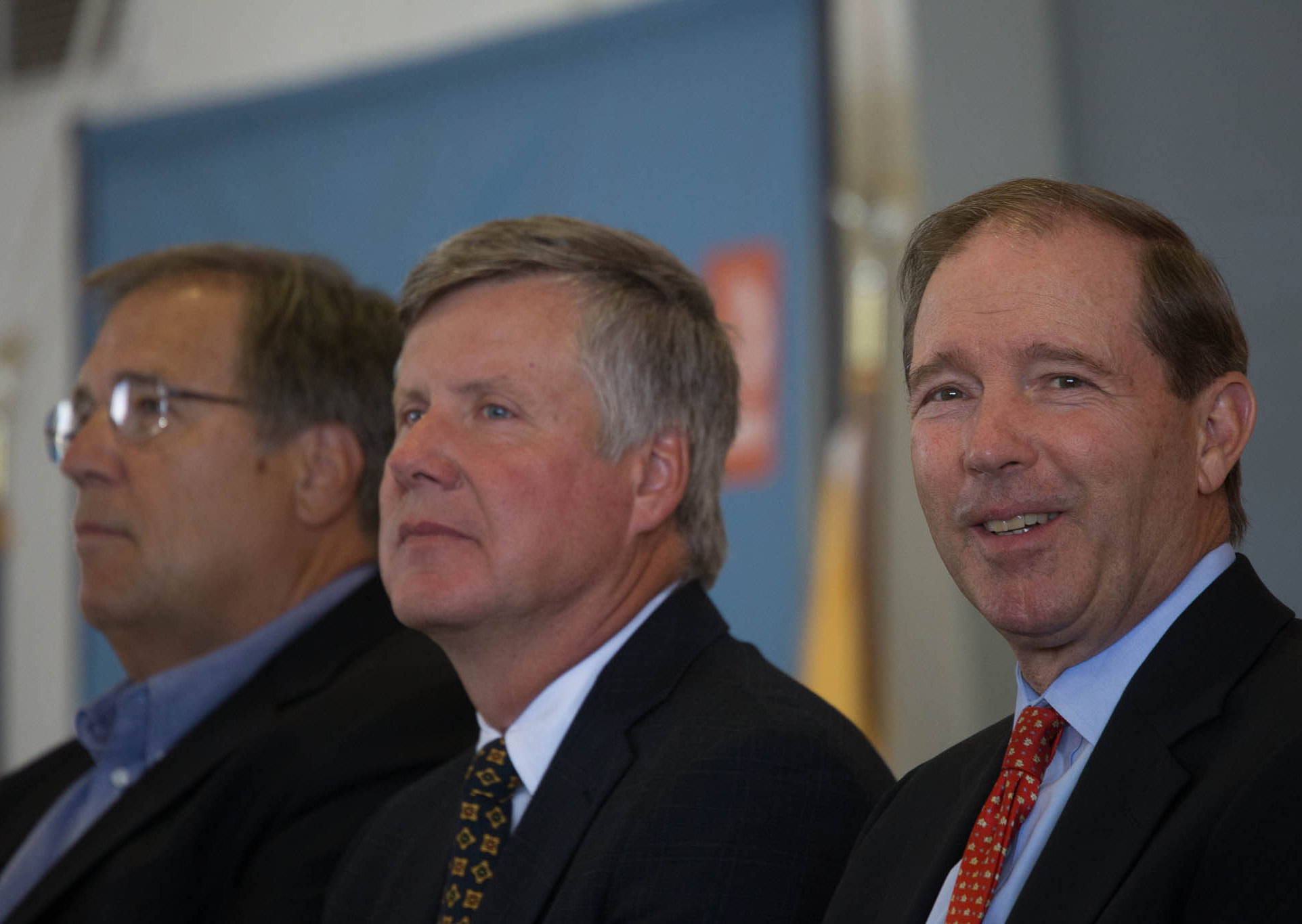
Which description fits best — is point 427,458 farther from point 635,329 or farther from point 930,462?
point 930,462

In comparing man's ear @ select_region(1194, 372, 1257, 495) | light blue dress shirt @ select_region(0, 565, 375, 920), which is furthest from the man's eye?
light blue dress shirt @ select_region(0, 565, 375, 920)

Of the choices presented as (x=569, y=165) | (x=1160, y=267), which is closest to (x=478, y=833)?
(x=1160, y=267)

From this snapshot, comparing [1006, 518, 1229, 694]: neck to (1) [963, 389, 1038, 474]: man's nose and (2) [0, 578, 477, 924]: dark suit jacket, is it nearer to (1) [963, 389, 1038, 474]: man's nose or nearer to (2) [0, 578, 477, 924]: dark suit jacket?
(1) [963, 389, 1038, 474]: man's nose

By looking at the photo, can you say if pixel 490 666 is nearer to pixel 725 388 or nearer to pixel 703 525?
pixel 703 525

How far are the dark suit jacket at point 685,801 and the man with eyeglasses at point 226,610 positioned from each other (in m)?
0.31

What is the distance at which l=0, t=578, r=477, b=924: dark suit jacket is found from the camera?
2.13 metres

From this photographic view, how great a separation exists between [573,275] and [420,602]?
19.7 inches

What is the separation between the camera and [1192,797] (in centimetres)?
121

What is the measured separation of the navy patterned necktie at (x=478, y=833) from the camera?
6.00 ft

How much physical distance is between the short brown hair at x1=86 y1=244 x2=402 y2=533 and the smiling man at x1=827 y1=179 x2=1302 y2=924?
53.1 inches

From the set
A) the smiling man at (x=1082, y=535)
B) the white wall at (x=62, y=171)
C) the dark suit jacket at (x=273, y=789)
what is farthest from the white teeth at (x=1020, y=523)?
the white wall at (x=62, y=171)

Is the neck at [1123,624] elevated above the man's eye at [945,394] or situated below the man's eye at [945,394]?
below

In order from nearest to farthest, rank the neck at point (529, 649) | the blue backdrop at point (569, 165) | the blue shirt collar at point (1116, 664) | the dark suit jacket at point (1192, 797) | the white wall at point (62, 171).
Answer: the dark suit jacket at point (1192, 797) < the blue shirt collar at point (1116, 664) < the neck at point (529, 649) < the blue backdrop at point (569, 165) < the white wall at point (62, 171)

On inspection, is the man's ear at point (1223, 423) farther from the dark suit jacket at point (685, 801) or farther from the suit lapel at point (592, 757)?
the suit lapel at point (592, 757)
